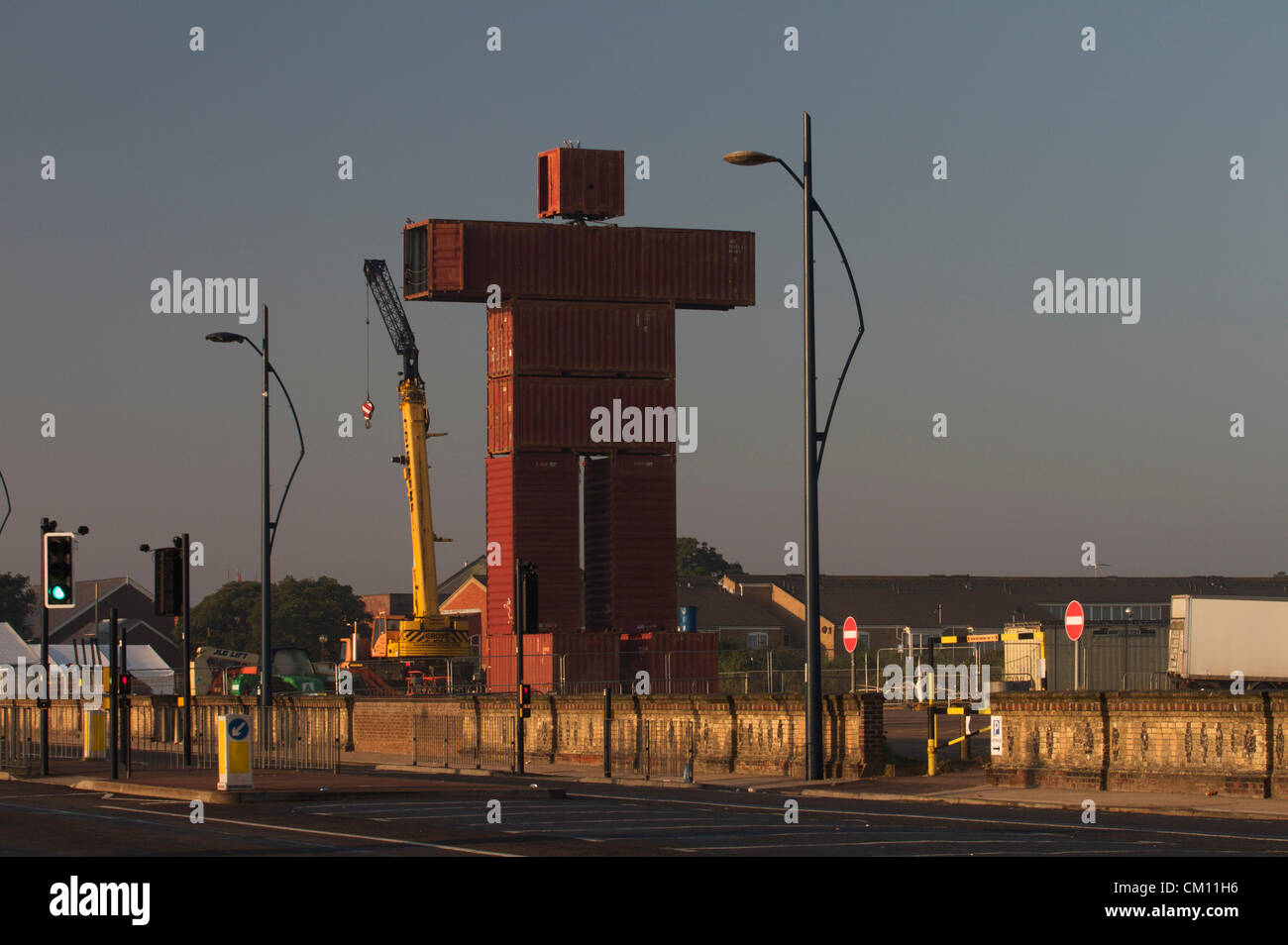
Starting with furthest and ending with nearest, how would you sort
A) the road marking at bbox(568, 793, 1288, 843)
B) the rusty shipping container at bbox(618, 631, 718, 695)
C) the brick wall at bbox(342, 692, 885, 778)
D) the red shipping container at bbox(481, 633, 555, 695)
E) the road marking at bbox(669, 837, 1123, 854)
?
the rusty shipping container at bbox(618, 631, 718, 695) < the red shipping container at bbox(481, 633, 555, 695) < the brick wall at bbox(342, 692, 885, 778) < the road marking at bbox(568, 793, 1288, 843) < the road marking at bbox(669, 837, 1123, 854)

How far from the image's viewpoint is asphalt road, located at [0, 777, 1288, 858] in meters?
17.9

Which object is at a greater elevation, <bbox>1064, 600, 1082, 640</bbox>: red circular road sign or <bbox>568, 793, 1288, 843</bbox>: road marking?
<bbox>1064, 600, 1082, 640</bbox>: red circular road sign

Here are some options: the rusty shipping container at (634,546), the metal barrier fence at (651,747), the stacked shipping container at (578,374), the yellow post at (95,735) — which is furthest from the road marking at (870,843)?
the rusty shipping container at (634,546)

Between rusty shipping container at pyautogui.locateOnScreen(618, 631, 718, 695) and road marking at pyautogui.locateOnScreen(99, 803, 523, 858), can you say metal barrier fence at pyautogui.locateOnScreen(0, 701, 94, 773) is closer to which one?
road marking at pyautogui.locateOnScreen(99, 803, 523, 858)

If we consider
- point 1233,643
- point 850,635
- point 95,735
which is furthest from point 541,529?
point 850,635

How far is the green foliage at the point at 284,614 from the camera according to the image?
14788cm

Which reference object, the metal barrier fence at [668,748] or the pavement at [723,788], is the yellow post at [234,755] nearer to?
the pavement at [723,788]

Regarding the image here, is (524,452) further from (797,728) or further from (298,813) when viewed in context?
(298,813)

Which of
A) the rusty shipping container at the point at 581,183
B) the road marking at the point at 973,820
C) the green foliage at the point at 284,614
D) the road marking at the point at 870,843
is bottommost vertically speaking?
the green foliage at the point at 284,614

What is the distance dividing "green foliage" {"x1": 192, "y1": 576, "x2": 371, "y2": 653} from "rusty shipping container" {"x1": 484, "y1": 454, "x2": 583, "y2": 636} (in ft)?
229

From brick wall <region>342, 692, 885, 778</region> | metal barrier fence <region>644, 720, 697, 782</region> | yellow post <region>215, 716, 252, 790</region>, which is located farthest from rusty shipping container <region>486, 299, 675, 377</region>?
yellow post <region>215, 716, 252, 790</region>

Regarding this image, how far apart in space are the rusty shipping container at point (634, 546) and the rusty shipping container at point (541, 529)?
175 centimetres

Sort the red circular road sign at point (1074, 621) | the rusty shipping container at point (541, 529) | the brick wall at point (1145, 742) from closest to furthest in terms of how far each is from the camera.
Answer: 1. the brick wall at point (1145, 742)
2. the red circular road sign at point (1074, 621)
3. the rusty shipping container at point (541, 529)
